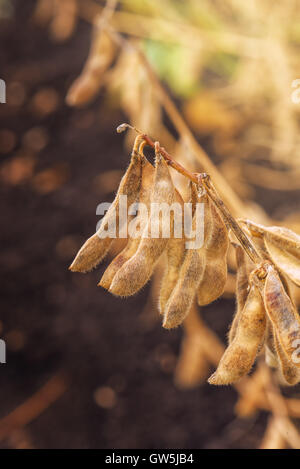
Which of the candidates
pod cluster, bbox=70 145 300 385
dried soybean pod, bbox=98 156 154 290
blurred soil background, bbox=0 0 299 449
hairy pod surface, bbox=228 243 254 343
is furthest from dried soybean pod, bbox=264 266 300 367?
blurred soil background, bbox=0 0 299 449

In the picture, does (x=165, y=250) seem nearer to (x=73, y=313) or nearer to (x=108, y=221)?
(x=108, y=221)

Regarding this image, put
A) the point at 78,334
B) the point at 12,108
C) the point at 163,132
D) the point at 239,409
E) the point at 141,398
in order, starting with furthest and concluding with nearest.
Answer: the point at 12,108 < the point at 163,132 < the point at 78,334 < the point at 141,398 < the point at 239,409

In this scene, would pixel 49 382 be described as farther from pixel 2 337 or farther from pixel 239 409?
pixel 239 409

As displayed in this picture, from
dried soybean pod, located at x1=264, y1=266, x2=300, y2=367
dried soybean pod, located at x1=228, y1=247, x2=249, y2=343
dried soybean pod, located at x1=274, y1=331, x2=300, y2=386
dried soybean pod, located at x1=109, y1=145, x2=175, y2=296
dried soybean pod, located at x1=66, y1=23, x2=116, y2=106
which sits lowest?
dried soybean pod, located at x1=274, y1=331, x2=300, y2=386

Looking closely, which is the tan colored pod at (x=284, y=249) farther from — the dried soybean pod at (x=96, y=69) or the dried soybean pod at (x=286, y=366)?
the dried soybean pod at (x=96, y=69)

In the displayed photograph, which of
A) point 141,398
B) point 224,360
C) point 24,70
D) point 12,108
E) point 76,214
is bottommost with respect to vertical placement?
point 141,398

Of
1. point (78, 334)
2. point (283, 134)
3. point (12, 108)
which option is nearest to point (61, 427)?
point (78, 334)

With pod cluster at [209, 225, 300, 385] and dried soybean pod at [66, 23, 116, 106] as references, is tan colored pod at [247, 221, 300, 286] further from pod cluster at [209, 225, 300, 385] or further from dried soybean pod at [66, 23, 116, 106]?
dried soybean pod at [66, 23, 116, 106]
